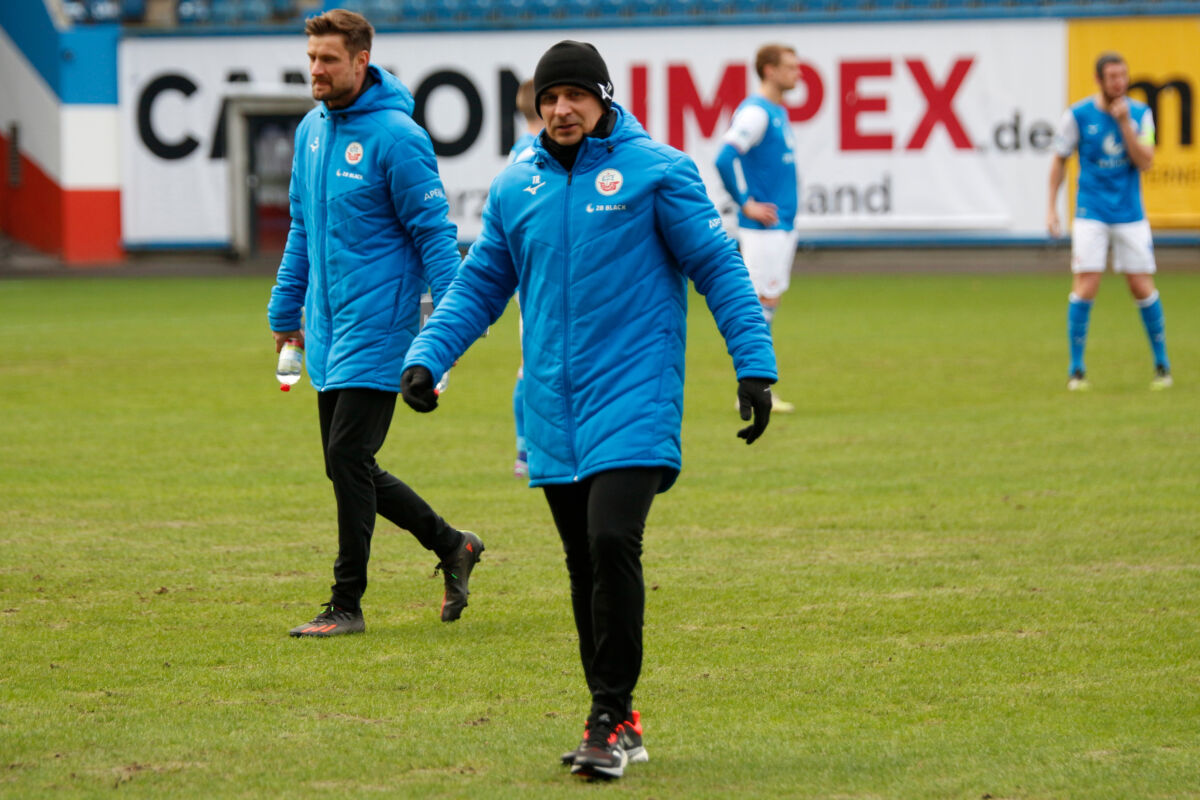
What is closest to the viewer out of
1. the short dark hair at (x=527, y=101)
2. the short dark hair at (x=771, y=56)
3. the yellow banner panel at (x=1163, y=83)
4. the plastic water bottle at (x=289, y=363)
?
the plastic water bottle at (x=289, y=363)

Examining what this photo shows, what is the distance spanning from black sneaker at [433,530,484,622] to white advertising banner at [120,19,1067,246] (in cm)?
2236

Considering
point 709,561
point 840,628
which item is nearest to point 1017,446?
point 709,561

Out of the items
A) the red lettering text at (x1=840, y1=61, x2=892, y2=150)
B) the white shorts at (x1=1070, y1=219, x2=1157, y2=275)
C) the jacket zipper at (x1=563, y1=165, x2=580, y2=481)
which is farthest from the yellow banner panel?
the jacket zipper at (x1=563, y1=165, x2=580, y2=481)

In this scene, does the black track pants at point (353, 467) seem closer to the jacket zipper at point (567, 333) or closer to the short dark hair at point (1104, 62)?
the jacket zipper at point (567, 333)

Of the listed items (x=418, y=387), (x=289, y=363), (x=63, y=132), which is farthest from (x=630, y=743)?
(x=63, y=132)

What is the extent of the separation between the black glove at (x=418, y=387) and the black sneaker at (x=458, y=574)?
6.08ft

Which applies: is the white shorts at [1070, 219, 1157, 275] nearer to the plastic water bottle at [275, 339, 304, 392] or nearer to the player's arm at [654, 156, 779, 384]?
the plastic water bottle at [275, 339, 304, 392]

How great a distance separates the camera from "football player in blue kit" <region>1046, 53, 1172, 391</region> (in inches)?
502

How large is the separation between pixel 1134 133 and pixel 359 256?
8.20 meters

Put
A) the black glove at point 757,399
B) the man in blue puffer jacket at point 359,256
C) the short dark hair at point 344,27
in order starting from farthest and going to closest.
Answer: the man in blue puffer jacket at point 359,256 → the short dark hair at point 344,27 → the black glove at point 757,399

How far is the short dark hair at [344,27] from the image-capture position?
19.1 feet

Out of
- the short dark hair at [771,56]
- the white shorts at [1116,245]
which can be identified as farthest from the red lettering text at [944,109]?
the short dark hair at [771,56]

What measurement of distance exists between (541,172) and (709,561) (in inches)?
117

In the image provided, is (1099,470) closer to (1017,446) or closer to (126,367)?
(1017,446)
